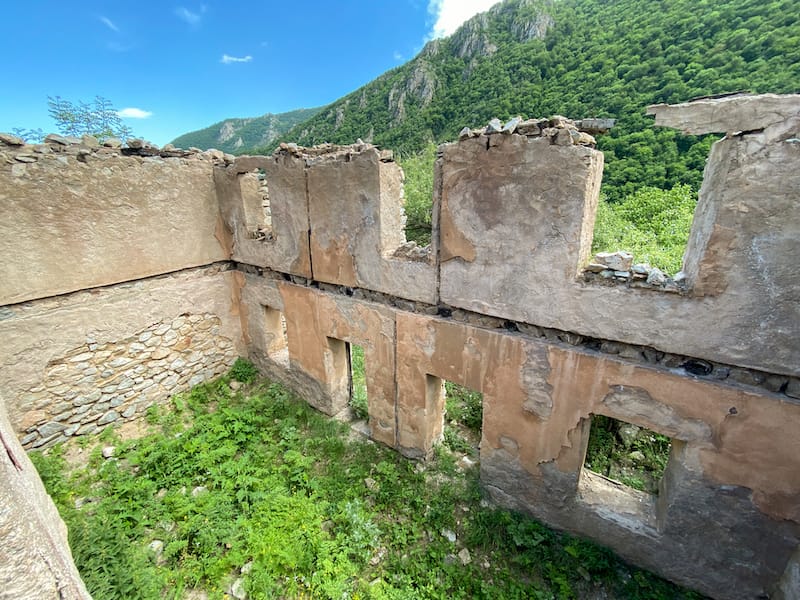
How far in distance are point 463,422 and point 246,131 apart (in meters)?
58.5

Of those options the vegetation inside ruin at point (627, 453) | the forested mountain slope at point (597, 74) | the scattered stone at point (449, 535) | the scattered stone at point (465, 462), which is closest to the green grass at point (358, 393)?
the scattered stone at point (465, 462)

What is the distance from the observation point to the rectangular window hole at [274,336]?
623cm

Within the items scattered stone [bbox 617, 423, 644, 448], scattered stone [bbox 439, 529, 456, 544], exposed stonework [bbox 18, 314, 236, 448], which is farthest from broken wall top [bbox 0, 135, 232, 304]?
scattered stone [bbox 617, 423, 644, 448]

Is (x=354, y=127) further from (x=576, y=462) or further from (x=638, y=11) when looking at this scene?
(x=576, y=462)

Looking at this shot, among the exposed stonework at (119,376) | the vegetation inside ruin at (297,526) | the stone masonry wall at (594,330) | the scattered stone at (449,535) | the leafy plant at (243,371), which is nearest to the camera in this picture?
the stone masonry wall at (594,330)

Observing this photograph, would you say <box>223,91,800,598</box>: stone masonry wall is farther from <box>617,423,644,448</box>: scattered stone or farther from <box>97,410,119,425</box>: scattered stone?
<box>97,410,119,425</box>: scattered stone

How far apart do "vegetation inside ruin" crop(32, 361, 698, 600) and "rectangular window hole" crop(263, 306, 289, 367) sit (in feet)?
4.46

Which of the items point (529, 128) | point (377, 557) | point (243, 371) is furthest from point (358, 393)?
point (529, 128)

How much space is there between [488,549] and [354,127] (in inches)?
1287

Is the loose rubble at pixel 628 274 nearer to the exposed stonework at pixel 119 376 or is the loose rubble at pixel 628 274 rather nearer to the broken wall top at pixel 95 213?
the broken wall top at pixel 95 213

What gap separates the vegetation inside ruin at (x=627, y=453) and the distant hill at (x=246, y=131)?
50.5 metres

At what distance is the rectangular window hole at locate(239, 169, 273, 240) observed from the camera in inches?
221

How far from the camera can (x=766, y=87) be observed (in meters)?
15.5

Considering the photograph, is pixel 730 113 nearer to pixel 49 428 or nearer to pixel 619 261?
pixel 619 261
